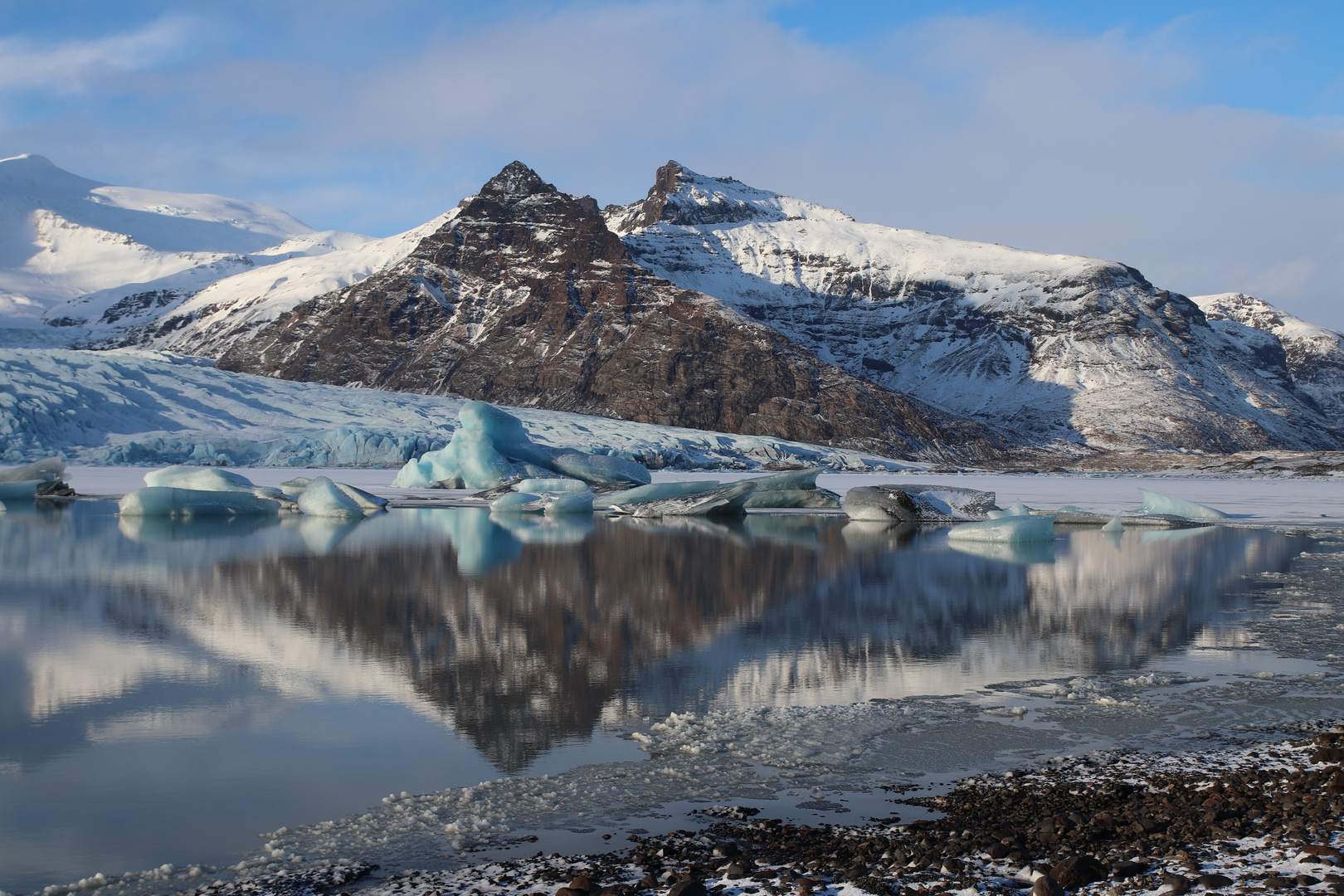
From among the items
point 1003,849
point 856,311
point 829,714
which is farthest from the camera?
point 856,311

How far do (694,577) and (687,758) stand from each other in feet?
27.4

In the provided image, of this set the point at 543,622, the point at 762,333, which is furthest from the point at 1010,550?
the point at 762,333

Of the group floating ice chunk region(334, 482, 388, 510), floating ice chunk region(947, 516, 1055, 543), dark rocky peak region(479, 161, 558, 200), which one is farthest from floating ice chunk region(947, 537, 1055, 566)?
dark rocky peak region(479, 161, 558, 200)

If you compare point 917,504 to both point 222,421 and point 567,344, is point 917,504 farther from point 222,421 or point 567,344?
point 567,344

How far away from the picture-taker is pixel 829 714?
6957 mm

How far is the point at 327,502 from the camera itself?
2494cm

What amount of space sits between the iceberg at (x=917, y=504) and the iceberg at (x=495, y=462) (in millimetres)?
9772

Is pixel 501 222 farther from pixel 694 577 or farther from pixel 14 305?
pixel 694 577

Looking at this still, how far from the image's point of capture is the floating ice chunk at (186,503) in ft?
77.5

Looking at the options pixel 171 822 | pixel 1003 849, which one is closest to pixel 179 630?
pixel 171 822

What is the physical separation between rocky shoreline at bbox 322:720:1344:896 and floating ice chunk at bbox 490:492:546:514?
23.3 m

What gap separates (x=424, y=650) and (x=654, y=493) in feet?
63.7

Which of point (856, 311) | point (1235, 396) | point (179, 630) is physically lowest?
point (179, 630)

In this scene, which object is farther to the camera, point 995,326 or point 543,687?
point 995,326
